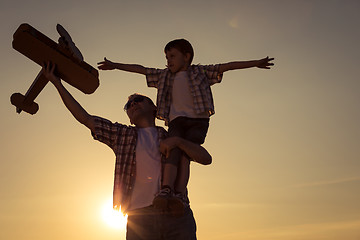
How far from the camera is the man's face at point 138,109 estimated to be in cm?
480

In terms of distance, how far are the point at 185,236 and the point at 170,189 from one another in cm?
50

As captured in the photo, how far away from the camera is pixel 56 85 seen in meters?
4.56

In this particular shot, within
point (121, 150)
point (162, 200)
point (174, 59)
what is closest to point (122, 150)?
point (121, 150)

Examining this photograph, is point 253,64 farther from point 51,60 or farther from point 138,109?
point 51,60

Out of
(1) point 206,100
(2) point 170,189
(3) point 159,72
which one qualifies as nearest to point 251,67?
(1) point 206,100

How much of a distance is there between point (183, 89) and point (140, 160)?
132 cm

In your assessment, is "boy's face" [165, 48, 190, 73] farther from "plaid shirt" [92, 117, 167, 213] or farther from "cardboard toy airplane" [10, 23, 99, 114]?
"cardboard toy airplane" [10, 23, 99, 114]

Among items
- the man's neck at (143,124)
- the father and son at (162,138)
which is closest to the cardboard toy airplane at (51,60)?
the father and son at (162,138)

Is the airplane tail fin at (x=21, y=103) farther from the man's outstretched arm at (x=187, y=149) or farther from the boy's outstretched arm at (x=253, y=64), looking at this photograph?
the boy's outstretched arm at (x=253, y=64)

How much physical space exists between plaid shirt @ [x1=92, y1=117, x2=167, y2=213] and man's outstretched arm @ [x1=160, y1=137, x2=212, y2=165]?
0.60 feet

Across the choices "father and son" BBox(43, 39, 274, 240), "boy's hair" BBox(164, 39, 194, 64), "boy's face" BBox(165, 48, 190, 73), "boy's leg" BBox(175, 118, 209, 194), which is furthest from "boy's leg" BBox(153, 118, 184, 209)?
"boy's hair" BBox(164, 39, 194, 64)

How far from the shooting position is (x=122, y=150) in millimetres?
4398

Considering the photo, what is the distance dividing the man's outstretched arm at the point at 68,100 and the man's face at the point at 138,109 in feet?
1.64

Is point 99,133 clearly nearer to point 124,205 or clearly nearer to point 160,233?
point 124,205
